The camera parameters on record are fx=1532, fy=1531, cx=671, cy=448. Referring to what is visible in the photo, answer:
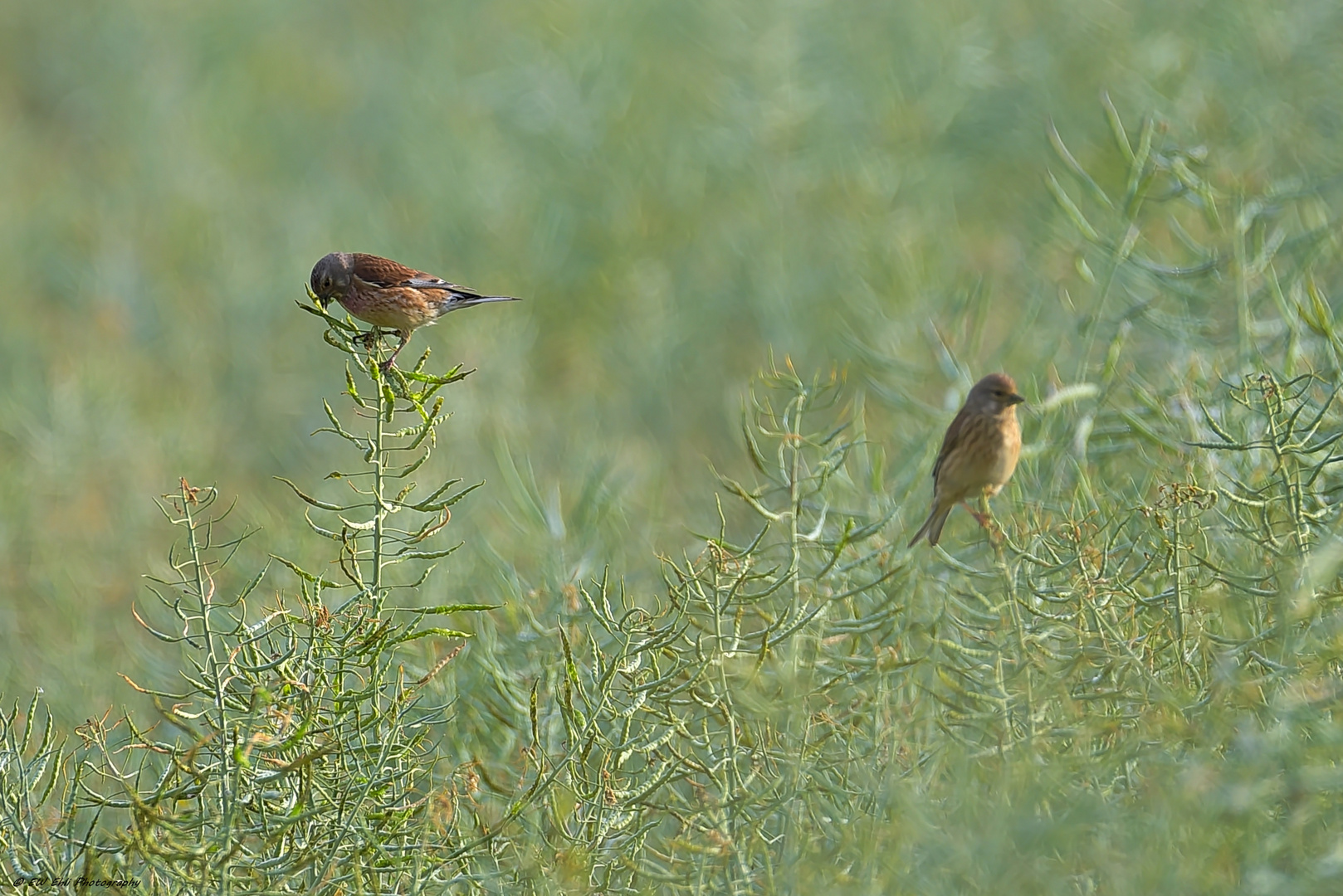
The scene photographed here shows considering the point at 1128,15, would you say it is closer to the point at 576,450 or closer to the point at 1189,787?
the point at 576,450

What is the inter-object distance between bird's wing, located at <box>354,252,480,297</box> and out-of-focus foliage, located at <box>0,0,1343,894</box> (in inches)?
31.6

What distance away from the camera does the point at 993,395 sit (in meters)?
4.35

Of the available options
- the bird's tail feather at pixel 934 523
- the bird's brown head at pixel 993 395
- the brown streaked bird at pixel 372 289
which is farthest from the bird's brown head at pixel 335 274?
the bird's brown head at pixel 993 395

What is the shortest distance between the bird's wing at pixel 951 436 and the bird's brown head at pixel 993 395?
4 centimetres

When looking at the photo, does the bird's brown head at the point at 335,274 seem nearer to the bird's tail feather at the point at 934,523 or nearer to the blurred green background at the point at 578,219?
the bird's tail feather at the point at 934,523

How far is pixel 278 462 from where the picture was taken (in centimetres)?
881

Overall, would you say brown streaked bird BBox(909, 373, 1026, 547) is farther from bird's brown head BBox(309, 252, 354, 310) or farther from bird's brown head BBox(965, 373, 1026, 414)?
bird's brown head BBox(309, 252, 354, 310)

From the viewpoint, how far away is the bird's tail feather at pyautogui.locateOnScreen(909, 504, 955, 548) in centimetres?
424

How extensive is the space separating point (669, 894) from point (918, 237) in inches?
264

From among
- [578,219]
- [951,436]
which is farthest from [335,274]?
[578,219]

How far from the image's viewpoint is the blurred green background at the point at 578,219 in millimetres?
7812

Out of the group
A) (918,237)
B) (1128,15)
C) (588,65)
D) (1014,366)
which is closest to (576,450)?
(1014,366)

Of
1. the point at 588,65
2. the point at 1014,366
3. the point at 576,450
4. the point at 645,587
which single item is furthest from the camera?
the point at 588,65

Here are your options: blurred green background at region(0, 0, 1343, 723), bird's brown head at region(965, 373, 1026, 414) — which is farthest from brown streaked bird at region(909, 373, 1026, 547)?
blurred green background at region(0, 0, 1343, 723)
